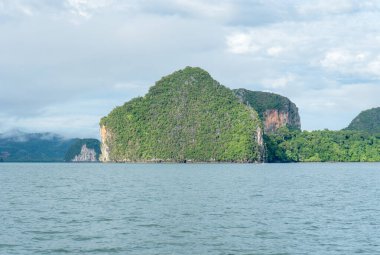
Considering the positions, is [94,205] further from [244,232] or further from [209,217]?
[244,232]

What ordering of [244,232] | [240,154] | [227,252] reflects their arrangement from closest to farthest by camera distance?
1. [227,252]
2. [244,232]
3. [240,154]

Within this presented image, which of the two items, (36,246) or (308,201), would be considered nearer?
(36,246)

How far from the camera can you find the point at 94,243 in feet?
94.3

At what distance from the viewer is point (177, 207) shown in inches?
1747

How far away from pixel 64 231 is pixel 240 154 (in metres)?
164

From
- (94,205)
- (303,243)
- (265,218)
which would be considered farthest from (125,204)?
(303,243)

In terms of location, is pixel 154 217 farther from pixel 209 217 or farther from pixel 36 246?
pixel 36 246

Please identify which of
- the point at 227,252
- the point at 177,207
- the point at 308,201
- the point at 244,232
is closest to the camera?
the point at 227,252

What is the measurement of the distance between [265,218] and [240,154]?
156775 millimetres

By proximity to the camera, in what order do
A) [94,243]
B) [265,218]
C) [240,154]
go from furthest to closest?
[240,154]
[265,218]
[94,243]

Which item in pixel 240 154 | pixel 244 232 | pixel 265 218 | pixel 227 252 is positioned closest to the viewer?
pixel 227 252

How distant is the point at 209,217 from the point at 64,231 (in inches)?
421

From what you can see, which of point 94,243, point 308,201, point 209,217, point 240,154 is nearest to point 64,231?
point 94,243

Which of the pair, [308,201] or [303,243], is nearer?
[303,243]
